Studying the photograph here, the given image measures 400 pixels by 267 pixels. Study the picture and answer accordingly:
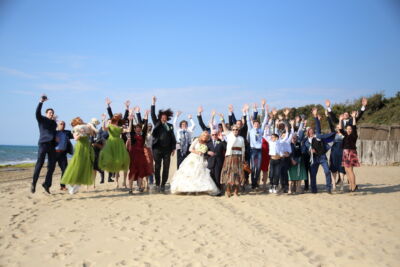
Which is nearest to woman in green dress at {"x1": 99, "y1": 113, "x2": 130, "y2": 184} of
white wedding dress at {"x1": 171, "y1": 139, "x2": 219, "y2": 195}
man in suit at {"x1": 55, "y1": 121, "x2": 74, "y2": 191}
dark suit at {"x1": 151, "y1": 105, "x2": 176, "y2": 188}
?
dark suit at {"x1": 151, "y1": 105, "x2": 176, "y2": 188}

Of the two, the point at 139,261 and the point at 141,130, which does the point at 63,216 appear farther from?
the point at 141,130

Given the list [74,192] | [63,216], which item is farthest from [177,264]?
[74,192]

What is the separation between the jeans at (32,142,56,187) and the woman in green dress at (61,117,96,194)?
634mm

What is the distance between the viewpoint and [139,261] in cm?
455

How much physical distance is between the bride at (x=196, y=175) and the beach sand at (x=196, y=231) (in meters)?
0.36

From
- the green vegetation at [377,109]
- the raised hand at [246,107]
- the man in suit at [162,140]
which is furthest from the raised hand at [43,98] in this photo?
the green vegetation at [377,109]

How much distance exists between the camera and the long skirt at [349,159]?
9859 mm

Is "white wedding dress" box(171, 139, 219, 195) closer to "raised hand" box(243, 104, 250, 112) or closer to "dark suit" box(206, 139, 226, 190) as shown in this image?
"dark suit" box(206, 139, 226, 190)

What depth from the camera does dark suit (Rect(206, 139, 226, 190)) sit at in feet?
32.7

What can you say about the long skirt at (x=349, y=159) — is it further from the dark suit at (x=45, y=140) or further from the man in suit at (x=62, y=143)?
the dark suit at (x=45, y=140)

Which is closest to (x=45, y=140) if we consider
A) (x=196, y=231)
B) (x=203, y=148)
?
(x=203, y=148)

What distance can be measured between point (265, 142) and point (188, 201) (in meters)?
3.45

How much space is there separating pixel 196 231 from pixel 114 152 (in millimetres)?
4167

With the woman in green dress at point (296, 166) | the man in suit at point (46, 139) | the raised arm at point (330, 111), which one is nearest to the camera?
the man in suit at point (46, 139)
